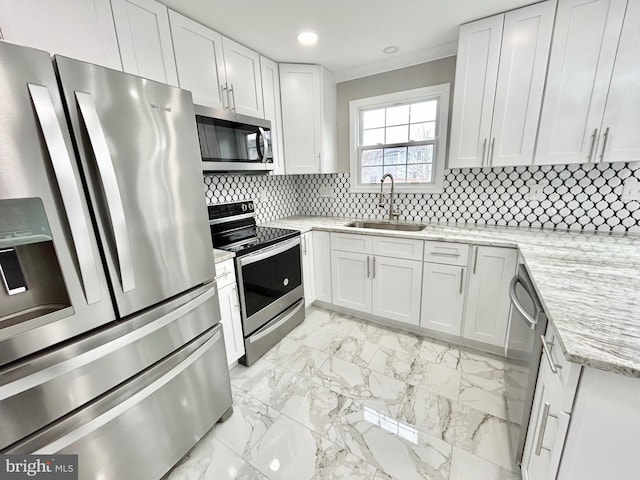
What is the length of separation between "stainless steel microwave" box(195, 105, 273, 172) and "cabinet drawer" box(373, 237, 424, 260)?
118 centimetres

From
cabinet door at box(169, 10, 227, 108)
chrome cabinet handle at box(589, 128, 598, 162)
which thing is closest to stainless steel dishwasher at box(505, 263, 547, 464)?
chrome cabinet handle at box(589, 128, 598, 162)

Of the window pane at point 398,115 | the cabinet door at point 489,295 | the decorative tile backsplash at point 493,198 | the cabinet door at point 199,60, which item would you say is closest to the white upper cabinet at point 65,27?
the cabinet door at point 199,60

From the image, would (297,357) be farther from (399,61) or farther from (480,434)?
(399,61)

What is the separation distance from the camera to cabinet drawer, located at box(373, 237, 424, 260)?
2.21m

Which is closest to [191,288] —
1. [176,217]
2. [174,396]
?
[176,217]

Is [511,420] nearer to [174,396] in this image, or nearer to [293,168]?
[174,396]

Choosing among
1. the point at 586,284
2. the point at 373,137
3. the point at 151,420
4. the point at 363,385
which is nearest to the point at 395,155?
the point at 373,137

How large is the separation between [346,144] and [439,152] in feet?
3.25

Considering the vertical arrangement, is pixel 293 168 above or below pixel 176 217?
above

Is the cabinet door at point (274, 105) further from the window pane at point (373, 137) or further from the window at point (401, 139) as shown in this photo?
the window pane at point (373, 137)

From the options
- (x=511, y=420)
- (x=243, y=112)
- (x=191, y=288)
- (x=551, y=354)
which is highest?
(x=243, y=112)

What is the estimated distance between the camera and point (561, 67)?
67.9 inches

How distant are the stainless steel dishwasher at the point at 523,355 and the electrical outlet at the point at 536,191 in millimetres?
1080

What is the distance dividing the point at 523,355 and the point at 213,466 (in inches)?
64.2
